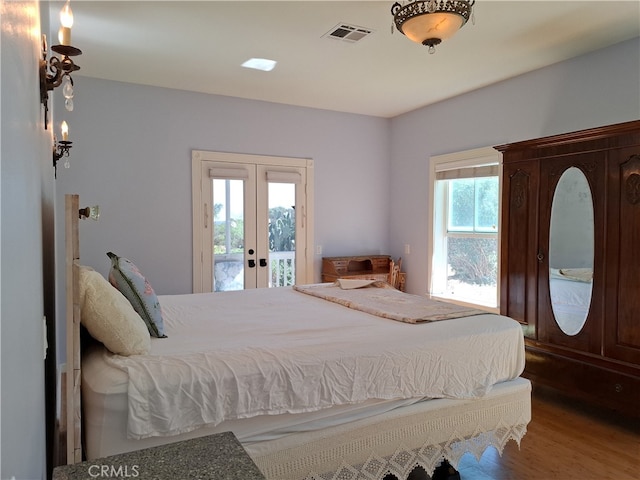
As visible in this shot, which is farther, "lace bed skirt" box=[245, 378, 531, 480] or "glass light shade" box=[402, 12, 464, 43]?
"glass light shade" box=[402, 12, 464, 43]

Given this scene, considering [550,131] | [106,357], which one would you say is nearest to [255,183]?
[550,131]

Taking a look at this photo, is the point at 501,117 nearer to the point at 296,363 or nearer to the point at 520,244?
the point at 520,244

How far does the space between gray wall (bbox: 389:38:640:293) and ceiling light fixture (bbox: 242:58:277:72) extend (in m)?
2.10

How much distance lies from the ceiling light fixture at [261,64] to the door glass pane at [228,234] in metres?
1.35

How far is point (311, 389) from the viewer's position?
193cm

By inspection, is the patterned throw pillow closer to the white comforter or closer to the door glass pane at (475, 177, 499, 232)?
the white comforter

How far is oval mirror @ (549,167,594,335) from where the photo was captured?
312 centimetres

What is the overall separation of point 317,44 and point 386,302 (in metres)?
1.96

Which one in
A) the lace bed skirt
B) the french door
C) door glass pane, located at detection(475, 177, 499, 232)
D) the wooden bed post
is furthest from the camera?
the french door

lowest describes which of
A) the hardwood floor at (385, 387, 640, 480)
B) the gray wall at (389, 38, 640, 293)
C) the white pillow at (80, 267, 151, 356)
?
the hardwood floor at (385, 387, 640, 480)

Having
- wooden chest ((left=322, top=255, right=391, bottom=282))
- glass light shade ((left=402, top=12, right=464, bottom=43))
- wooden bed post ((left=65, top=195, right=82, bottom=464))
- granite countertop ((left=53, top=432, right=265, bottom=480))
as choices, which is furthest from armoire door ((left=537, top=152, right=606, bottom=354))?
wooden bed post ((left=65, top=195, right=82, bottom=464))

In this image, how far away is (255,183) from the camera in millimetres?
4914

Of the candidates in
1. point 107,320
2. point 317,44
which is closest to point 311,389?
point 107,320

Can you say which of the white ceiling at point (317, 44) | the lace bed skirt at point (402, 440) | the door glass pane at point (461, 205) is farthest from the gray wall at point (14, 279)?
the door glass pane at point (461, 205)
